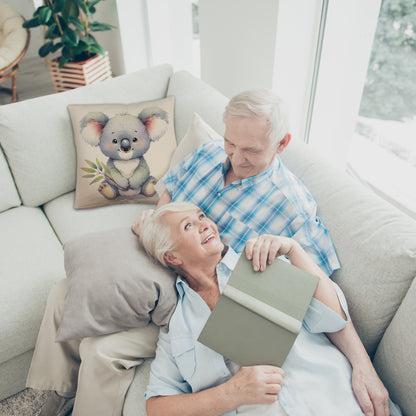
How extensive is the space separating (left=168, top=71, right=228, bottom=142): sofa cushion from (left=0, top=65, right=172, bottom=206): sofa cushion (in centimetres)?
21

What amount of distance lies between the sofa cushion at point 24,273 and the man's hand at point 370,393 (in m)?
1.07

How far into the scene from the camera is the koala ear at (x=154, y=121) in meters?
1.67

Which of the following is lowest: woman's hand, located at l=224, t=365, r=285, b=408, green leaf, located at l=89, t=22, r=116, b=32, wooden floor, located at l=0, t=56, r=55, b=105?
wooden floor, located at l=0, t=56, r=55, b=105

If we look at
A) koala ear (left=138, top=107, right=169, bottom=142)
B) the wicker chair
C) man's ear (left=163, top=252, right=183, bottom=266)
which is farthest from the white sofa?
the wicker chair

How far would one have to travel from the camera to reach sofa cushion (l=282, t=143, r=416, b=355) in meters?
0.94

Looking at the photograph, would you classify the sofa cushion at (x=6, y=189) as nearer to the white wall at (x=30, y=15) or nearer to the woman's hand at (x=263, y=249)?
the woman's hand at (x=263, y=249)

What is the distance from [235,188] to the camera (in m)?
1.24

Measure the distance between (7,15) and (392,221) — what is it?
375cm

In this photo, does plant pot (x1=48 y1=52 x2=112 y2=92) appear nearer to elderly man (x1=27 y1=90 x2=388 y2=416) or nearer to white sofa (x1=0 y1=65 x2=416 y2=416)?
white sofa (x1=0 y1=65 x2=416 y2=416)

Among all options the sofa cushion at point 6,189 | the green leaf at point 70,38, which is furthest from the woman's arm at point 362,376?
the green leaf at point 70,38

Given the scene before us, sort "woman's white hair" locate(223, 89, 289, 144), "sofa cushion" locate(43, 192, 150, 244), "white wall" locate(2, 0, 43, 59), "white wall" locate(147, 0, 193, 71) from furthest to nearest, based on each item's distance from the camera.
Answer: "white wall" locate(2, 0, 43, 59) < "white wall" locate(147, 0, 193, 71) < "sofa cushion" locate(43, 192, 150, 244) < "woman's white hair" locate(223, 89, 289, 144)

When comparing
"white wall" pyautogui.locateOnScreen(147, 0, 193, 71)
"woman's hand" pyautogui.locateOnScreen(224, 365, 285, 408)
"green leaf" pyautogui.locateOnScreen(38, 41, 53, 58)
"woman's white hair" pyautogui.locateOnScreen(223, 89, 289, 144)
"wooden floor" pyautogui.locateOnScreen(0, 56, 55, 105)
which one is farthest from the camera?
"wooden floor" pyautogui.locateOnScreen(0, 56, 55, 105)

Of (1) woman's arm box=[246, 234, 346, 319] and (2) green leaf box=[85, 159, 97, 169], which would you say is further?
(2) green leaf box=[85, 159, 97, 169]

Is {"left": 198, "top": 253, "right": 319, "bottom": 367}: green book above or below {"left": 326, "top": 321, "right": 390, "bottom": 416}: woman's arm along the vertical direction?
above
